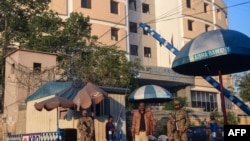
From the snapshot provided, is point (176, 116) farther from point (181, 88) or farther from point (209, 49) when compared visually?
point (181, 88)

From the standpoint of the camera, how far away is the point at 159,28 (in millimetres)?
46156

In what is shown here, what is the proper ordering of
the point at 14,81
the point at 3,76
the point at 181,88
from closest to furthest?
the point at 14,81 → the point at 3,76 → the point at 181,88

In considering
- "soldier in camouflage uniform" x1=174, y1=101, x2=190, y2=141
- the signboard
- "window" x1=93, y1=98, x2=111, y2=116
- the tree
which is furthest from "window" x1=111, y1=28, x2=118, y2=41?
"soldier in camouflage uniform" x1=174, y1=101, x2=190, y2=141

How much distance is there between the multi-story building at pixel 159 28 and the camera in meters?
37.3

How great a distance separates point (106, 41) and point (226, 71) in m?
24.1

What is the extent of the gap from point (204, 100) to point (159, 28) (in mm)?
9736

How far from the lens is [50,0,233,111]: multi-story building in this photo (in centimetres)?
3731

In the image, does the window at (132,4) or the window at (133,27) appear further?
the window at (132,4)

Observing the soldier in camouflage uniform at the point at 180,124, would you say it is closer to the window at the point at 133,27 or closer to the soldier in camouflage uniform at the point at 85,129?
the soldier in camouflage uniform at the point at 85,129

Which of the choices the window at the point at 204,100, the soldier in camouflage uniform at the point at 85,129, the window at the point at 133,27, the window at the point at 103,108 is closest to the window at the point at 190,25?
the window at the point at 133,27

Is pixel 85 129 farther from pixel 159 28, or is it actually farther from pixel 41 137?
pixel 159 28

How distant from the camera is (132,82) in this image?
26922 mm

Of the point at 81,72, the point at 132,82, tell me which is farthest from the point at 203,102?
the point at 81,72

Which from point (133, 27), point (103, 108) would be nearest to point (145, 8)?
point (133, 27)
